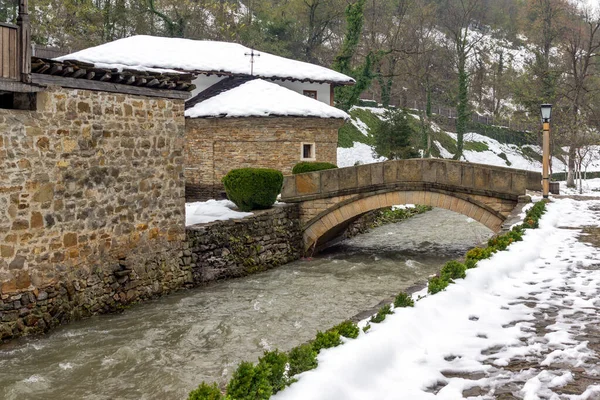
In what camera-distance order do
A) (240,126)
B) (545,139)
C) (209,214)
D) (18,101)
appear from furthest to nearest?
(240,126) → (209,214) → (545,139) → (18,101)

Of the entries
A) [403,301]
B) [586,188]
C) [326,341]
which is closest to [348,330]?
[326,341]

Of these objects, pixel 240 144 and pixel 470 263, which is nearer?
pixel 470 263

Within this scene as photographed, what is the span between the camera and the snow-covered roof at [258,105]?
69.1 feet

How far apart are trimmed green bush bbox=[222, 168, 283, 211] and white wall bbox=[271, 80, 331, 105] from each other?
1004cm

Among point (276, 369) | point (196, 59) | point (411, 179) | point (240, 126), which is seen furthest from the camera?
point (196, 59)

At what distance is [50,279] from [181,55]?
16.1 metres

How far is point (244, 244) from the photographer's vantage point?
14836mm

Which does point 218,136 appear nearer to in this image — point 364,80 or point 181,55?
point 181,55

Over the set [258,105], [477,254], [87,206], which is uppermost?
[258,105]

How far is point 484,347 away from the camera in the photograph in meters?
5.38

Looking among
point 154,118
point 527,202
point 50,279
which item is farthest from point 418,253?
point 50,279

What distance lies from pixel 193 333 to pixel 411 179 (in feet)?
26.0

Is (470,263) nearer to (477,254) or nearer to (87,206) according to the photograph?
(477,254)

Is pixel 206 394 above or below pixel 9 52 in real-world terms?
below
